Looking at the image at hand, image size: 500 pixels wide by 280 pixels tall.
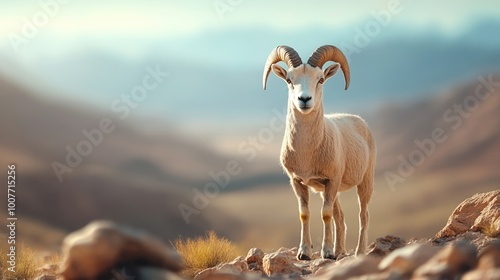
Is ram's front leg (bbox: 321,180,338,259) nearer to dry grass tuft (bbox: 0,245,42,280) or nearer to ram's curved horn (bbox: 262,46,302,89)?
ram's curved horn (bbox: 262,46,302,89)

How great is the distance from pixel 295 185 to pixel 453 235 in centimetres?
369

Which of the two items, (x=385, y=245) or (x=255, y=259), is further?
(x=255, y=259)

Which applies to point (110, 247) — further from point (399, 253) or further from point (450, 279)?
point (450, 279)

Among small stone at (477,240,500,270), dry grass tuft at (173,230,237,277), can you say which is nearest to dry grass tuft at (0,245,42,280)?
dry grass tuft at (173,230,237,277)

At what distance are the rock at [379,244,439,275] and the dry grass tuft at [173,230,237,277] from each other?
22.9 feet

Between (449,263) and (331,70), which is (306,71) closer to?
(331,70)

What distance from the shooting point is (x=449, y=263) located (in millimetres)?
6043

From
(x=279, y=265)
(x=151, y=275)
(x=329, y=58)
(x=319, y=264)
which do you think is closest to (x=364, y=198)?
(x=319, y=264)

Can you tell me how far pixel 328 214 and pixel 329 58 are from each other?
277 centimetres

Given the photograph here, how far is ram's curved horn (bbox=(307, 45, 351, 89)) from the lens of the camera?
11914mm

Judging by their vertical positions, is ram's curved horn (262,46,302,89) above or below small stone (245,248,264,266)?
above

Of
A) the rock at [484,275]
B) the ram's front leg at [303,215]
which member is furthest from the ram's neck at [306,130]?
the rock at [484,275]

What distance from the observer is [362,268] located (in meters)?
6.33

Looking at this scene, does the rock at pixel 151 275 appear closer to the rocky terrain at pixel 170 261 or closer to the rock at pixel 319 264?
the rocky terrain at pixel 170 261
